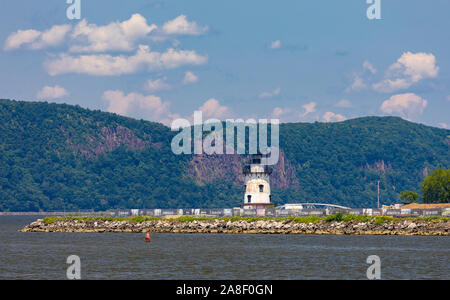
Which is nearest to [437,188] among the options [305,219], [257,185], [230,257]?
[257,185]

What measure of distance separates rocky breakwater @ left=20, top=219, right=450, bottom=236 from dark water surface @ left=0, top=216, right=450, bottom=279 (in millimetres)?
2530

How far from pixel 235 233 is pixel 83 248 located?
32.6m

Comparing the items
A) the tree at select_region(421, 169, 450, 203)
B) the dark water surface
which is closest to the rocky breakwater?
the dark water surface

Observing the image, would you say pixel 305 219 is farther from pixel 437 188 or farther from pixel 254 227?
pixel 437 188

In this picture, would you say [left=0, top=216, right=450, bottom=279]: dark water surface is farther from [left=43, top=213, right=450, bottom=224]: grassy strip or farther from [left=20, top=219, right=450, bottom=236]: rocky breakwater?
[left=43, top=213, right=450, bottom=224]: grassy strip

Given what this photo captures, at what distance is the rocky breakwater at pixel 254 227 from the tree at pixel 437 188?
38.0 m

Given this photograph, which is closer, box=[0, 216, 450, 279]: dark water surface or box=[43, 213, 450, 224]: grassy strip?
box=[0, 216, 450, 279]: dark water surface

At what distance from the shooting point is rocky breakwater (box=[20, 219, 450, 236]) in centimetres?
10081

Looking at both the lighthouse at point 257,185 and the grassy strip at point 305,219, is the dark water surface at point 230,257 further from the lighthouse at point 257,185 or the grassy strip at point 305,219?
the lighthouse at point 257,185

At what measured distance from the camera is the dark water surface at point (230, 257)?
191 ft

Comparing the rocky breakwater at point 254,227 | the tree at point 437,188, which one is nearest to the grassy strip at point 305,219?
the rocky breakwater at point 254,227
